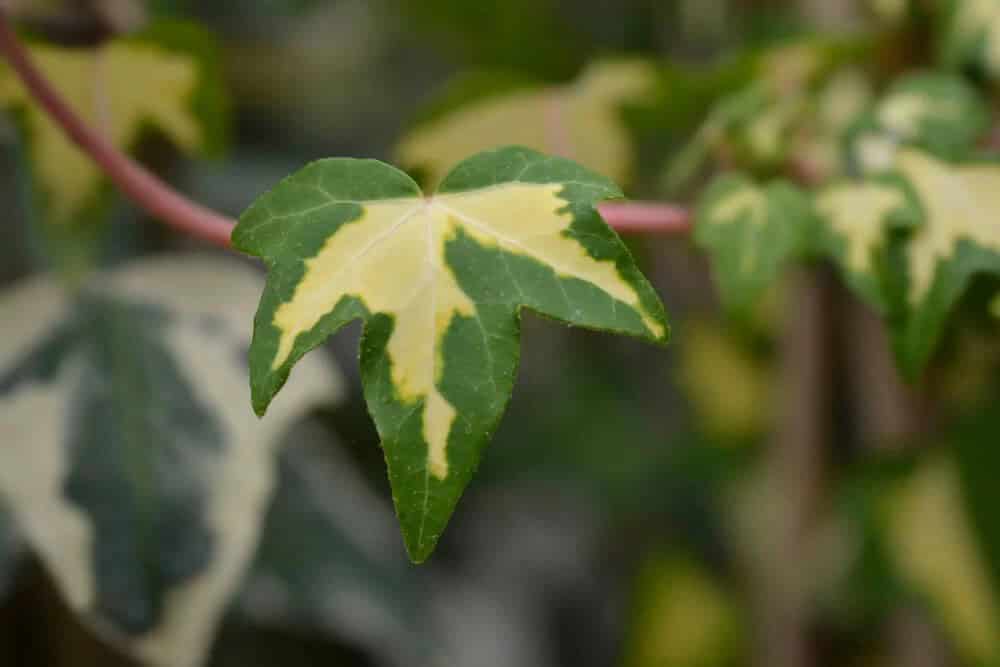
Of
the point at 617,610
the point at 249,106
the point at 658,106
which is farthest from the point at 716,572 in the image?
the point at 249,106

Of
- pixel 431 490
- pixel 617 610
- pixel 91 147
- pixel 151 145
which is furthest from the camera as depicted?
pixel 617 610

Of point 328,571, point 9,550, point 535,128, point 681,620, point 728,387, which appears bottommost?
point 681,620

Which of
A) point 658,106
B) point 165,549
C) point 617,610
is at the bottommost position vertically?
point 617,610

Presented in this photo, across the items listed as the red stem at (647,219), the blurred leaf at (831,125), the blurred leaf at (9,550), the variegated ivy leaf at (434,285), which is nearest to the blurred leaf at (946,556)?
the blurred leaf at (831,125)

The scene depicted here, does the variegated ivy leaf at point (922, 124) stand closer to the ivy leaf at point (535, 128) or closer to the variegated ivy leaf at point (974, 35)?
the variegated ivy leaf at point (974, 35)

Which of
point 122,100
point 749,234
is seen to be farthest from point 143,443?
point 749,234

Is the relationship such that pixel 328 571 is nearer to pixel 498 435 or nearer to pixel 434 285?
pixel 434 285

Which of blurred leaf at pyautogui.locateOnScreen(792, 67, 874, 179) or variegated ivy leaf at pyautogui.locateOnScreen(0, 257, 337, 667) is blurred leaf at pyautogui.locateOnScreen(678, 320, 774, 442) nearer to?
blurred leaf at pyautogui.locateOnScreen(792, 67, 874, 179)

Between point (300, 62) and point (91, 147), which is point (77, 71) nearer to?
point (91, 147)
